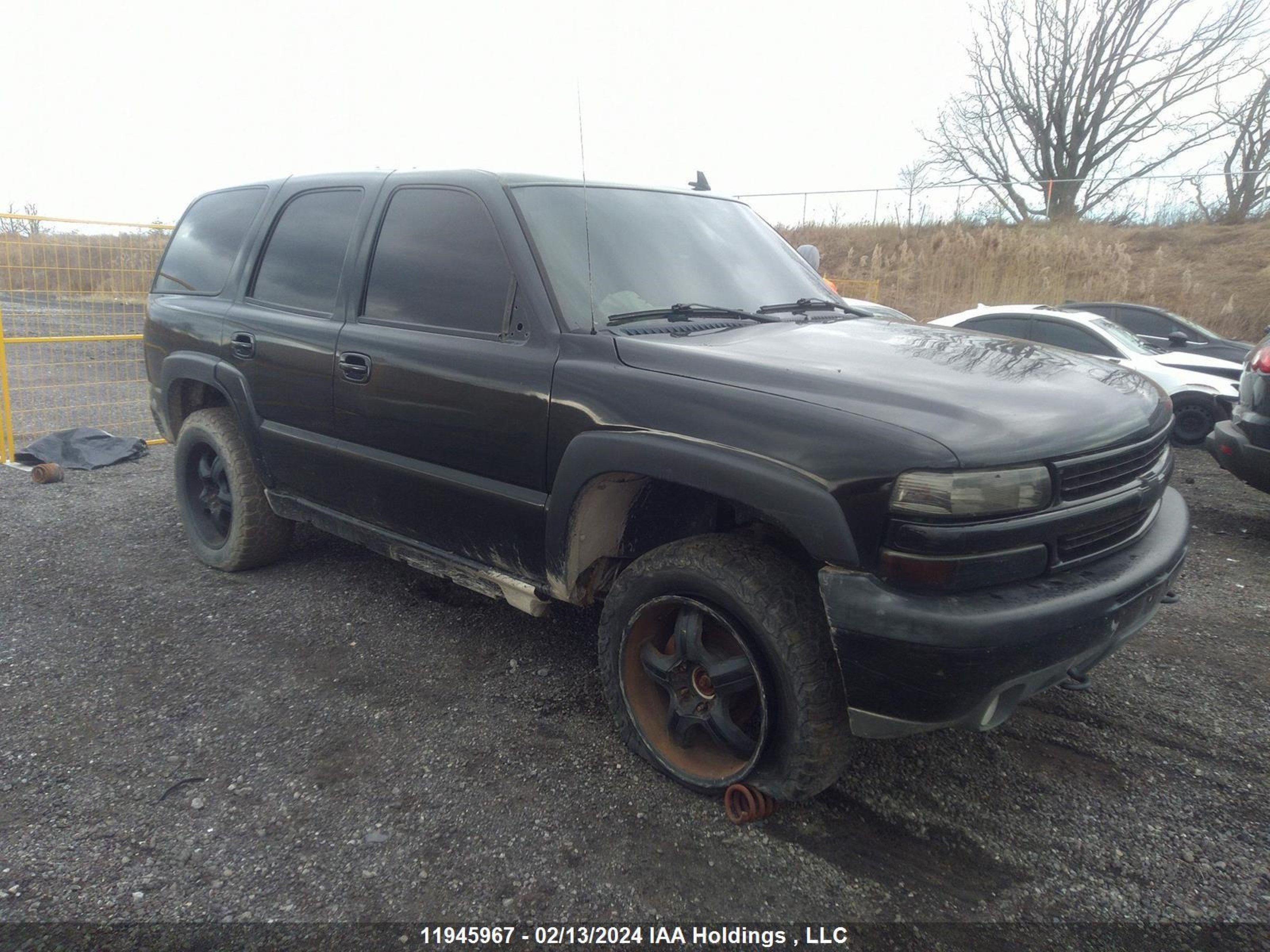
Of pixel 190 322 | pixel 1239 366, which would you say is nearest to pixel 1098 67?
pixel 1239 366

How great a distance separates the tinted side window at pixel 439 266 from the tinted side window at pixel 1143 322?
10.8 meters

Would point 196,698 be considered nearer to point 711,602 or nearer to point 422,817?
point 422,817

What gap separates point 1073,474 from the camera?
2357 millimetres

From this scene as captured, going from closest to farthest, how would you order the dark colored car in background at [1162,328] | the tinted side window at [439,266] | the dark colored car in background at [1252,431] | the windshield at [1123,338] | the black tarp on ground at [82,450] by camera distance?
the tinted side window at [439,266] → the dark colored car in background at [1252,431] → the black tarp on ground at [82,450] → the windshield at [1123,338] → the dark colored car in background at [1162,328]

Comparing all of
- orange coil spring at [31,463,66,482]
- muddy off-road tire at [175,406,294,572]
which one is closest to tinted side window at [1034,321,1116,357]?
muddy off-road tire at [175,406,294,572]

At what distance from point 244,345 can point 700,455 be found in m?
2.66

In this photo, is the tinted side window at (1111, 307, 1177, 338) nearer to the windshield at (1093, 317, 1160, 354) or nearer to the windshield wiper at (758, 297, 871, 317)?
the windshield at (1093, 317, 1160, 354)

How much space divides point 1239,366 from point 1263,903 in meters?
8.72

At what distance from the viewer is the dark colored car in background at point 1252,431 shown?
5.03m

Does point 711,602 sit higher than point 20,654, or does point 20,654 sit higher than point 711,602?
point 711,602

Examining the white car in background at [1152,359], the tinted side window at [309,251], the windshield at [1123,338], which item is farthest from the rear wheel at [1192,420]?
the tinted side window at [309,251]

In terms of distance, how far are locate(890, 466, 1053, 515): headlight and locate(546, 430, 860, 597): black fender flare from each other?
0.16 m

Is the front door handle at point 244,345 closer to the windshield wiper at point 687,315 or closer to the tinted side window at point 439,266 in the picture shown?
the tinted side window at point 439,266

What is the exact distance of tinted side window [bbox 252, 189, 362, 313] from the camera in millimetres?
3781
